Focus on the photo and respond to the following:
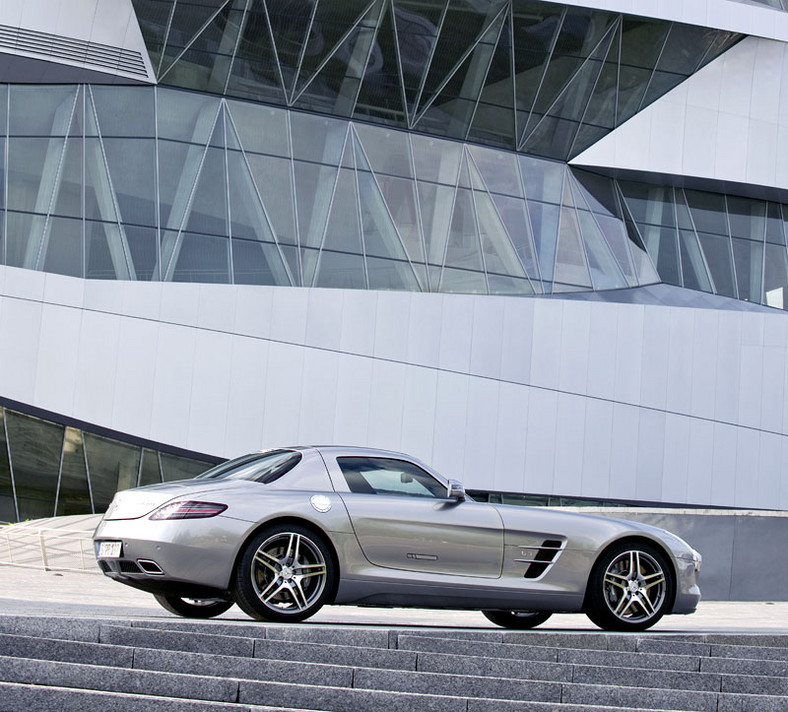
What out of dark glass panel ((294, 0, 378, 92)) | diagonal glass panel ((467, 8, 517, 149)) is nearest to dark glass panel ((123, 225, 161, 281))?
dark glass panel ((294, 0, 378, 92))

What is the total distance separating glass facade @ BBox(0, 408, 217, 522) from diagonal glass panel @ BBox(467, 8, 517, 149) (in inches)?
415

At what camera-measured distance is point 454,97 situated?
→ 27.1 metres

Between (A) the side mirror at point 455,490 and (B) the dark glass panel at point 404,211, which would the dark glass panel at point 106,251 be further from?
(A) the side mirror at point 455,490

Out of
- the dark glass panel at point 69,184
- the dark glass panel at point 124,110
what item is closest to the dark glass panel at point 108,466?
the dark glass panel at point 69,184

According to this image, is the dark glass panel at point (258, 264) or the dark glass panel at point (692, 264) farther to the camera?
the dark glass panel at point (692, 264)

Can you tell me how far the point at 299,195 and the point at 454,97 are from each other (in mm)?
4345

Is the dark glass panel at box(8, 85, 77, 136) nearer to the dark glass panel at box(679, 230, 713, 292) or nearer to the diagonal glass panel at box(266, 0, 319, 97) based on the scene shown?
the diagonal glass panel at box(266, 0, 319, 97)

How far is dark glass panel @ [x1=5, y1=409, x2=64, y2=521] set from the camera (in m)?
23.6

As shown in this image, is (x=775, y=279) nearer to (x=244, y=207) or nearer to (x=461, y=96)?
(x=461, y=96)

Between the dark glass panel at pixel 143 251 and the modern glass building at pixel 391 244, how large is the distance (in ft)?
0.21

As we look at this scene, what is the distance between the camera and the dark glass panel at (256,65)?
83.6 ft

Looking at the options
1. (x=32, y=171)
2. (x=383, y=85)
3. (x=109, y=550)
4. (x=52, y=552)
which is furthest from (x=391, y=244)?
(x=109, y=550)

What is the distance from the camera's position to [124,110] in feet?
83.1

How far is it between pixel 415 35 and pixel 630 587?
18628 mm
